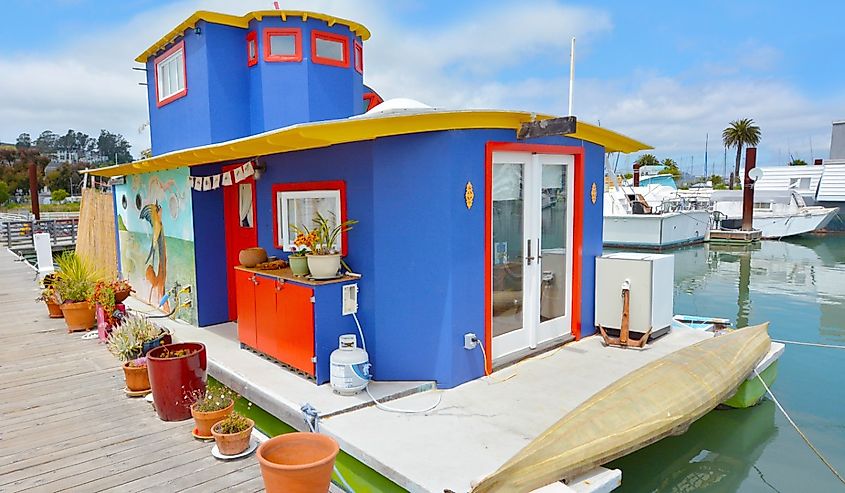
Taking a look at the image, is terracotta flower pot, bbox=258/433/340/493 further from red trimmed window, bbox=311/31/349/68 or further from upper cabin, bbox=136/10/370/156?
red trimmed window, bbox=311/31/349/68

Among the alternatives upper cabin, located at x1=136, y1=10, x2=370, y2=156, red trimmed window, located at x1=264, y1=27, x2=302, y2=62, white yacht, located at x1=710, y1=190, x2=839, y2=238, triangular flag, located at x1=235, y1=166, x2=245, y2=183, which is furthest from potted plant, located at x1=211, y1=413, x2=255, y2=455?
white yacht, located at x1=710, y1=190, x2=839, y2=238

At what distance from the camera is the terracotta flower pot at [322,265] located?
15.3 ft

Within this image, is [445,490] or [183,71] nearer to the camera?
[445,490]

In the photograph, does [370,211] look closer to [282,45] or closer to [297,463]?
[297,463]

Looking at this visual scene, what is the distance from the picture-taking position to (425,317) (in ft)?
15.1

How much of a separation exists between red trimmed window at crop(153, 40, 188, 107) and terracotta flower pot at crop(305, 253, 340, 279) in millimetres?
4751

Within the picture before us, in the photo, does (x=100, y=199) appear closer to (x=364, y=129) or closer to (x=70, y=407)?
(x=70, y=407)

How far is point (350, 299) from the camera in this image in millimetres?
4742

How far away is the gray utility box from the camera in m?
5.70

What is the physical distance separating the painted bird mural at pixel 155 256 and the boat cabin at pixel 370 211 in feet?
0.64

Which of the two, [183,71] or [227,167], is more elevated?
[183,71]

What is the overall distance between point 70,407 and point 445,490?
3571mm

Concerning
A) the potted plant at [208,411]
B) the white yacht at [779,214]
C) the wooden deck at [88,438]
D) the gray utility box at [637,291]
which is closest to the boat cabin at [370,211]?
the gray utility box at [637,291]

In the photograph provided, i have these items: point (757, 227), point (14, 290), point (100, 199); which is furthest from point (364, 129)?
point (757, 227)
